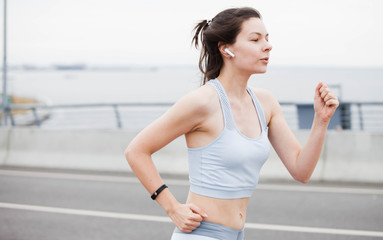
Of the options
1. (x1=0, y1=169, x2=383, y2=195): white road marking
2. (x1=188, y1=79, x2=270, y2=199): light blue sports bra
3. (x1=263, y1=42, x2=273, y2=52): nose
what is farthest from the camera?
(x1=0, y1=169, x2=383, y2=195): white road marking

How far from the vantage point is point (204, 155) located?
2236mm

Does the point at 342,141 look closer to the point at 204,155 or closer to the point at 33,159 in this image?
the point at 33,159

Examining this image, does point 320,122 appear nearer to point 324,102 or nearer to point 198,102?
point 324,102

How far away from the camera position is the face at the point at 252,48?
231 cm

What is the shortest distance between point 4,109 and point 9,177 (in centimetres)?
357

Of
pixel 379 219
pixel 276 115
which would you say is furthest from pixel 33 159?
pixel 276 115

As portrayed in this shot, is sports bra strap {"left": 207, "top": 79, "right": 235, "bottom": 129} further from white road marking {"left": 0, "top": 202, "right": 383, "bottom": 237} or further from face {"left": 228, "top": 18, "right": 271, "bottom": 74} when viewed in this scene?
white road marking {"left": 0, "top": 202, "right": 383, "bottom": 237}

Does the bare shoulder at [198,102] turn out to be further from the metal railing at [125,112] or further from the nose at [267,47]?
the metal railing at [125,112]

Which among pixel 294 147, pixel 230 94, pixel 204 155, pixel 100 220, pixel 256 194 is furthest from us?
pixel 256 194

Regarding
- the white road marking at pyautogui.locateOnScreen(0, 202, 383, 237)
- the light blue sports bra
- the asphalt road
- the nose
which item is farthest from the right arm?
the white road marking at pyautogui.locateOnScreen(0, 202, 383, 237)

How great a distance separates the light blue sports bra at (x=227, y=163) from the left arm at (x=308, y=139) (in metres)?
0.28

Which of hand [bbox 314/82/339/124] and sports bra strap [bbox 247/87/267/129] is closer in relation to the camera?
hand [bbox 314/82/339/124]

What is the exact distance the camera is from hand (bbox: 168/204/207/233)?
221 centimetres

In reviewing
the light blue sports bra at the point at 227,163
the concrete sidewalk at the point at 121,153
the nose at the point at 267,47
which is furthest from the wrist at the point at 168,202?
the concrete sidewalk at the point at 121,153
